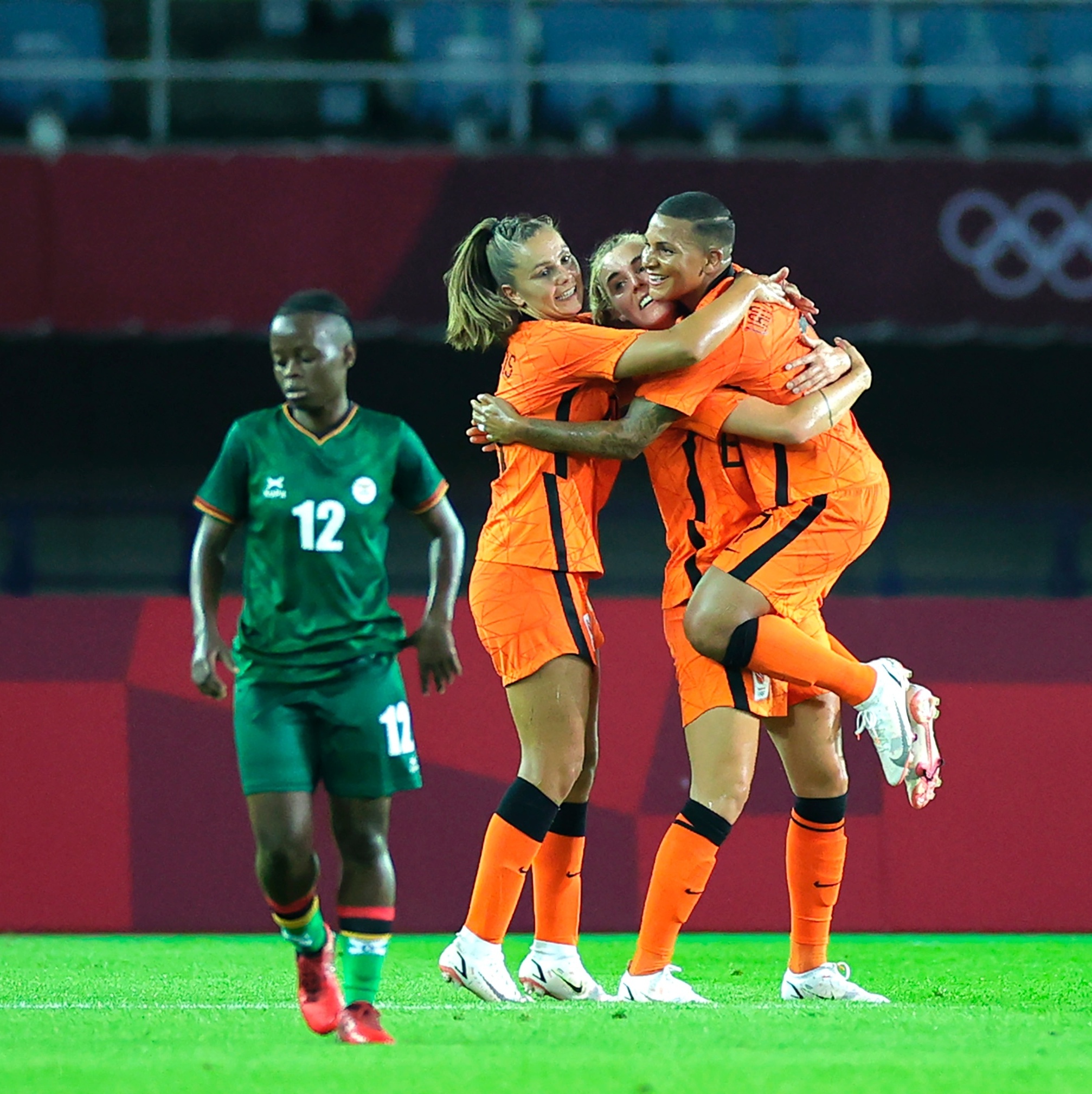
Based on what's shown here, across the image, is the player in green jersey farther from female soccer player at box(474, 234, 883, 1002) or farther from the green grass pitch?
female soccer player at box(474, 234, 883, 1002)

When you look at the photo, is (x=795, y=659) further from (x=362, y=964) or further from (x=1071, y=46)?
(x=1071, y=46)

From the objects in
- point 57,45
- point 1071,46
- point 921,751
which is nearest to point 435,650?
point 921,751

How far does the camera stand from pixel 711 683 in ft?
17.9

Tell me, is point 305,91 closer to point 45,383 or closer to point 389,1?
point 389,1

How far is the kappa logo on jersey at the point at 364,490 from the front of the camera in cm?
439

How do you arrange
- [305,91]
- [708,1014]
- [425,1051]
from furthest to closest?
[305,91] < [708,1014] < [425,1051]

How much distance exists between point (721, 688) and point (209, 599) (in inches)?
65.2

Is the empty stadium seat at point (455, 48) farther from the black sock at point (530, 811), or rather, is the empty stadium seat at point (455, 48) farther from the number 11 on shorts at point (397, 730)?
the number 11 on shorts at point (397, 730)

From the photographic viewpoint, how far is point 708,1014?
4855mm

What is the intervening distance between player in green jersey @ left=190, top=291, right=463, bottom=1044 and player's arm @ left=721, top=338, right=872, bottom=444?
53.8 inches

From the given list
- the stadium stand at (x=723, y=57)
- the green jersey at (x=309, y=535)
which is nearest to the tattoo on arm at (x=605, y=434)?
the green jersey at (x=309, y=535)

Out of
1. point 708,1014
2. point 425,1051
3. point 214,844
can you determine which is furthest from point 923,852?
point 425,1051

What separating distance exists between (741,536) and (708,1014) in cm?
142

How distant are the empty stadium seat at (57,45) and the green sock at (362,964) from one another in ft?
26.6
